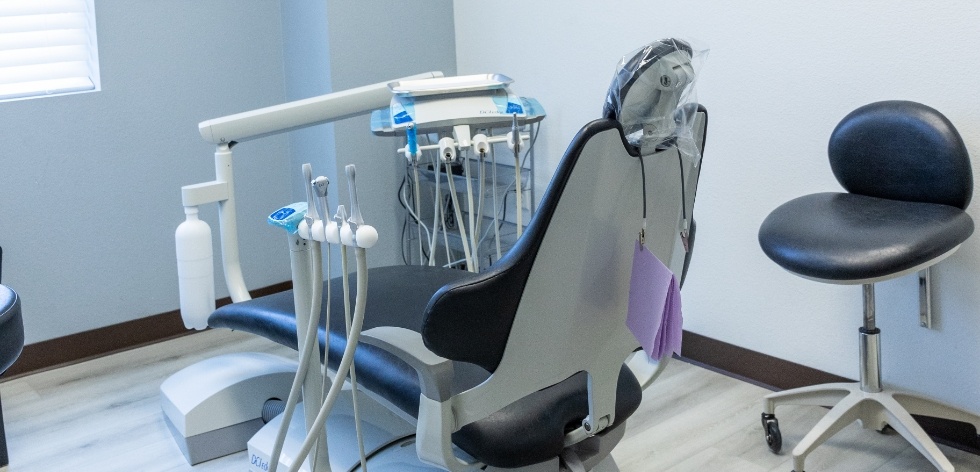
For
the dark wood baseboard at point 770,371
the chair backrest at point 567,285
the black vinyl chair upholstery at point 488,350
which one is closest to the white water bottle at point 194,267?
the black vinyl chair upholstery at point 488,350

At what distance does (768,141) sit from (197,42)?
6.23 ft

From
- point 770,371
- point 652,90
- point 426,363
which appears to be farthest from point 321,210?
point 770,371

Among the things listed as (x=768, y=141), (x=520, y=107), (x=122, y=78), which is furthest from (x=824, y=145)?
Result: (x=122, y=78)

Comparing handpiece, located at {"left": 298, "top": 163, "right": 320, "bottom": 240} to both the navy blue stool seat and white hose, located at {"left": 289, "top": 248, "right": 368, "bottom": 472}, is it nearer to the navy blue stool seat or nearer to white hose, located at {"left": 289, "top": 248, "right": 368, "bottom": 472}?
white hose, located at {"left": 289, "top": 248, "right": 368, "bottom": 472}

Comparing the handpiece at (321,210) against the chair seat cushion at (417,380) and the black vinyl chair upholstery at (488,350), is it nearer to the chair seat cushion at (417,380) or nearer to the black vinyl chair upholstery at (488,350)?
the black vinyl chair upholstery at (488,350)

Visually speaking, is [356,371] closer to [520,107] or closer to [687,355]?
[520,107]

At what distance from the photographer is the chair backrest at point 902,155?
6.84 ft

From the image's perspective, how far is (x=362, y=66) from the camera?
3.20m

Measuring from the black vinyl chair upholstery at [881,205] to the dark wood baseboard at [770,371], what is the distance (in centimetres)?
52

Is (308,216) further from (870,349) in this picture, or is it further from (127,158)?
(127,158)

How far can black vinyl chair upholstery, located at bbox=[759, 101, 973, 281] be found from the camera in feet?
6.40

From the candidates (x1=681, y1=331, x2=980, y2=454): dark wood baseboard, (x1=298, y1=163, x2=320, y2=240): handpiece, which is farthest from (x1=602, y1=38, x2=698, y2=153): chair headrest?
(x1=681, y1=331, x2=980, y2=454): dark wood baseboard

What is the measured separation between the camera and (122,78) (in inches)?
120

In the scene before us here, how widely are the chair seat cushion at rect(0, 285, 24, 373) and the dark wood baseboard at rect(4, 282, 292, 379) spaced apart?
1.63 meters
